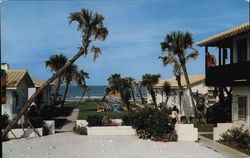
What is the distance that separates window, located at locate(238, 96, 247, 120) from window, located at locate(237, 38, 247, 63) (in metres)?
2.18

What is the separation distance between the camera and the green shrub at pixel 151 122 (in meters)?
14.9

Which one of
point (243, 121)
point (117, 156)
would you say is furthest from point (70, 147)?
point (243, 121)

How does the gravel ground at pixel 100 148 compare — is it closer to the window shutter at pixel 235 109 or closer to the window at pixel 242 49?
the window shutter at pixel 235 109

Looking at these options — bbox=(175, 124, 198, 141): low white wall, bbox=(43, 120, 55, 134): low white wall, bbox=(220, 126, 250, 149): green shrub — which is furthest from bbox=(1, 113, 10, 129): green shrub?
bbox=(220, 126, 250, 149): green shrub

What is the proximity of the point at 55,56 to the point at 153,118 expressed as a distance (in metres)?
25.2

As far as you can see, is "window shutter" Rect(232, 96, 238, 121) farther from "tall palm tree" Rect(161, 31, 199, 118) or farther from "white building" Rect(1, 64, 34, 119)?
"white building" Rect(1, 64, 34, 119)

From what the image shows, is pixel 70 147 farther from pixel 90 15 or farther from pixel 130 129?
pixel 90 15

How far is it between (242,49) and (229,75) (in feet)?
5.57

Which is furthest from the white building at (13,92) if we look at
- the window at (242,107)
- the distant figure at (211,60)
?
the window at (242,107)

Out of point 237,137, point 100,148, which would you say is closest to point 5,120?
point 100,148

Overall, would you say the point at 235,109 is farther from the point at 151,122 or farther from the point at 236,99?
the point at 151,122

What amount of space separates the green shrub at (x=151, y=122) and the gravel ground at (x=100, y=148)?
0.69 meters

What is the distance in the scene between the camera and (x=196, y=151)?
1223 centimetres

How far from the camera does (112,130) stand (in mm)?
16781
